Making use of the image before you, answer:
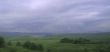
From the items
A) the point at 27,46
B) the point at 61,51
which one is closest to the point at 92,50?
the point at 61,51

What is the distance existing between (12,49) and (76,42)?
A: 3318 centimetres

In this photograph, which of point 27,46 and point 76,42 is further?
point 76,42

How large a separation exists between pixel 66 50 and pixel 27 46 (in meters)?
11.2

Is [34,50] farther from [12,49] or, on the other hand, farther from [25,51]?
[12,49]

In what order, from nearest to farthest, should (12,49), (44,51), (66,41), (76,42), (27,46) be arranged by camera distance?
(12,49)
(44,51)
(27,46)
(76,42)
(66,41)

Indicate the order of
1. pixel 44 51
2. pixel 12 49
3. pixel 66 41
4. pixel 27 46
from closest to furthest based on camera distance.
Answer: pixel 12 49 → pixel 44 51 → pixel 27 46 → pixel 66 41

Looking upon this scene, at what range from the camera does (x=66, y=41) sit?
92.1 meters

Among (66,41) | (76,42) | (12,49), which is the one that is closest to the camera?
(12,49)

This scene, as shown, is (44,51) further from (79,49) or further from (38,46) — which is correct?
(79,49)

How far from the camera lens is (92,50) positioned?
216ft

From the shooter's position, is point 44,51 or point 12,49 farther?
point 44,51

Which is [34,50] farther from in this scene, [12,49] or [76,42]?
[76,42]

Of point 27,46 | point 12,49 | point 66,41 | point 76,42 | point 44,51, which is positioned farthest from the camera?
point 66,41

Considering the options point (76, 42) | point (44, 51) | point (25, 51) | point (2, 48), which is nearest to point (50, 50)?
point (44, 51)
